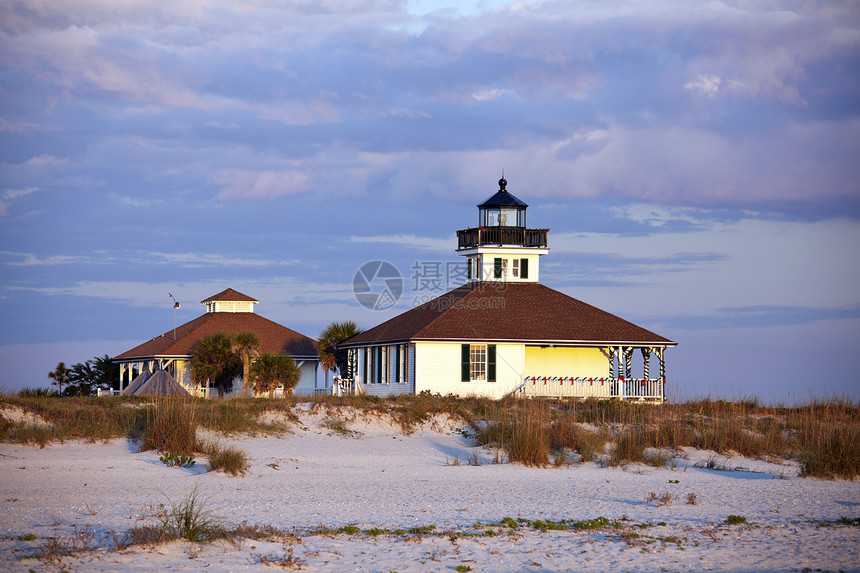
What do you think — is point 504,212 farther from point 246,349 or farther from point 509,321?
point 246,349

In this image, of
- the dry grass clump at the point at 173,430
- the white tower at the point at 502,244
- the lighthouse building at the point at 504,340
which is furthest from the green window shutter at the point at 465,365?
the dry grass clump at the point at 173,430

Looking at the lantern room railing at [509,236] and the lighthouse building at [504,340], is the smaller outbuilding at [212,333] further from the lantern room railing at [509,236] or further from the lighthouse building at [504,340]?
the lantern room railing at [509,236]

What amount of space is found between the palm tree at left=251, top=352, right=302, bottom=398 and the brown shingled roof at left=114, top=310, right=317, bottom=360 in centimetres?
684

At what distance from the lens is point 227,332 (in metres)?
45.8

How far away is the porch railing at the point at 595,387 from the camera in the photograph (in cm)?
3475

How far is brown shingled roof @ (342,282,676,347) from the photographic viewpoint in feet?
115

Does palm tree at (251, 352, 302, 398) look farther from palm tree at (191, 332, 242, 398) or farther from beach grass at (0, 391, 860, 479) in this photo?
beach grass at (0, 391, 860, 479)

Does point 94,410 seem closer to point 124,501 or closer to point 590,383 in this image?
point 124,501

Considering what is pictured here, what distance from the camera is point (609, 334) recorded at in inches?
1425

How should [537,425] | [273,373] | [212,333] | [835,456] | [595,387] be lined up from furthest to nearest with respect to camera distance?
1. [212,333]
2. [273,373]
3. [595,387]
4. [537,425]
5. [835,456]

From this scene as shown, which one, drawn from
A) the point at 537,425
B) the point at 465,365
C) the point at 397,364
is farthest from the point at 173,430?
the point at 397,364

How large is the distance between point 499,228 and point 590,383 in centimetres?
800

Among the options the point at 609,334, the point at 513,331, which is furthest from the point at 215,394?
the point at 609,334

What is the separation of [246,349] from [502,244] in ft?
38.3
